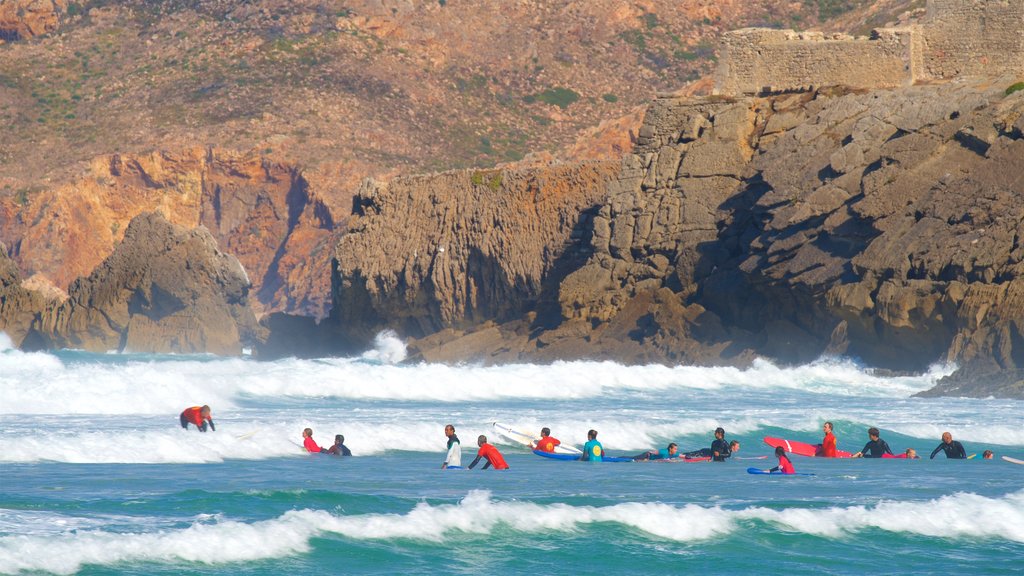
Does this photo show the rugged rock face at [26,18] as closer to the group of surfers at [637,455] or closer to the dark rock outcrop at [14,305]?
the dark rock outcrop at [14,305]

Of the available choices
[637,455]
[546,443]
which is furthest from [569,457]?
[637,455]

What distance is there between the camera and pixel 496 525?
1820 cm

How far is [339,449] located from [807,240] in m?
20.6

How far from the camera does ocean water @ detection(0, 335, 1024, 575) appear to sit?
16.9 metres

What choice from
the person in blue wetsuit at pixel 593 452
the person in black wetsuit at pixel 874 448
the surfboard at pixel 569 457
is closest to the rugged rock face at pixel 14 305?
the surfboard at pixel 569 457

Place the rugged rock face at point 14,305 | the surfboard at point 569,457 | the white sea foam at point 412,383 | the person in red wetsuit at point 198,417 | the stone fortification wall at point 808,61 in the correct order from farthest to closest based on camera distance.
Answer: the rugged rock face at point 14,305 < the stone fortification wall at point 808,61 < the white sea foam at point 412,383 < the person in red wetsuit at point 198,417 < the surfboard at point 569,457

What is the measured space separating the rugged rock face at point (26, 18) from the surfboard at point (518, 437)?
88554 millimetres

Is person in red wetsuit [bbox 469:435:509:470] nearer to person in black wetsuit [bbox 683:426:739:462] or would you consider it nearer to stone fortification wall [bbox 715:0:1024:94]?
person in black wetsuit [bbox 683:426:739:462]

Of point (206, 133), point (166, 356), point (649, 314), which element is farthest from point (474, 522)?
point (206, 133)

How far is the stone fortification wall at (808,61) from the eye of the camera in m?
49.1

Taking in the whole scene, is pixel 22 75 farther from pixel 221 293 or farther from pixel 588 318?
pixel 588 318

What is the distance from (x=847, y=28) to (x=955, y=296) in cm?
5155

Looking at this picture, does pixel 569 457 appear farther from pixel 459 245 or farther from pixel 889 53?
pixel 459 245

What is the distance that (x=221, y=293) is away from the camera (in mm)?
68125
